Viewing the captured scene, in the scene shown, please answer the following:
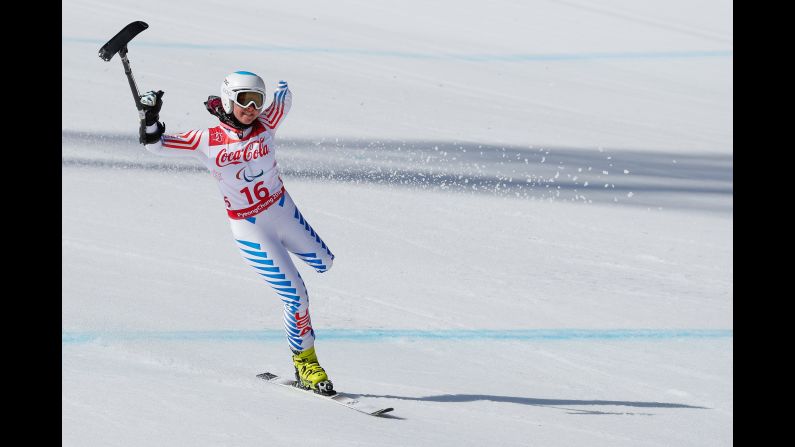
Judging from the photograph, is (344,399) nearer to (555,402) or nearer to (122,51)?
A: (555,402)

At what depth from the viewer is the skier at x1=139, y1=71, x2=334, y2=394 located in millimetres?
5520

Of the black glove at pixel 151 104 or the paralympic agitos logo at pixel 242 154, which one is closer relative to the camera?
the black glove at pixel 151 104

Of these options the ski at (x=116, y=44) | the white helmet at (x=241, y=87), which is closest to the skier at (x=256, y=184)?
the white helmet at (x=241, y=87)

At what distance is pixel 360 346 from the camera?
21.7ft

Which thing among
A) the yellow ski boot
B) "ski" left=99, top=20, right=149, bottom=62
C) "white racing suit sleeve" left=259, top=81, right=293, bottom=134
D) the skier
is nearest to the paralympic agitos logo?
the skier

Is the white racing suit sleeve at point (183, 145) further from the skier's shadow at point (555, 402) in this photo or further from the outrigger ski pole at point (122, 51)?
the skier's shadow at point (555, 402)

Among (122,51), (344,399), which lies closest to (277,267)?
(344,399)

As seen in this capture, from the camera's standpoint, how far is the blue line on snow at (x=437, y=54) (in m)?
14.6

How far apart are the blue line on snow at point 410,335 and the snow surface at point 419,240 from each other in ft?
0.07

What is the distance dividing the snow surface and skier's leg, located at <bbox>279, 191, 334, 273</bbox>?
60cm

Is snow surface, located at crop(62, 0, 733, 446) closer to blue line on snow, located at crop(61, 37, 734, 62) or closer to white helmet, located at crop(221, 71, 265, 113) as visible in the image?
blue line on snow, located at crop(61, 37, 734, 62)

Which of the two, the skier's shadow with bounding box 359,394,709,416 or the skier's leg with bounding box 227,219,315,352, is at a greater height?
the skier's leg with bounding box 227,219,315,352

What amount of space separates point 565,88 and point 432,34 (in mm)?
2828

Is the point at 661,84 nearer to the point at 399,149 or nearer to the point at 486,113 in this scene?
the point at 486,113
